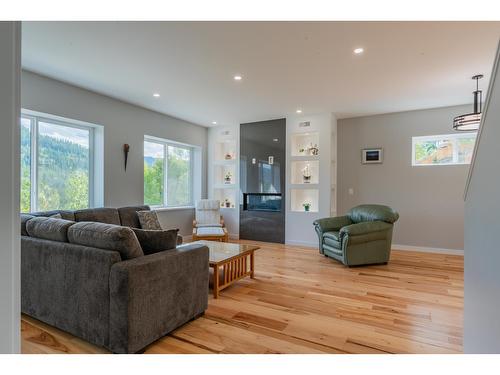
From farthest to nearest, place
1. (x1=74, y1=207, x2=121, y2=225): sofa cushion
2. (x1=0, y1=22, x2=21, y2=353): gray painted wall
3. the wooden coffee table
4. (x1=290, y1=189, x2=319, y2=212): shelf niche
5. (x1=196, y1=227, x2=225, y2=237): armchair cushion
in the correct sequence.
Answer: (x1=290, y1=189, x2=319, y2=212): shelf niche, (x1=196, y1=227, x2=225, y2=237): armchair cushion, (x1=74, y1=207, x2=121, y2=225): sofa cushion, the wooden coffee table, (x1=0, y1=22, x2=21, y2=353): gray painted wall

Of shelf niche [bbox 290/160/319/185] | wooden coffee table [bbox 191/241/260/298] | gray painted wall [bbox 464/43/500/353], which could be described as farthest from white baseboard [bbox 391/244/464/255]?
gray painted wall [bbox 464/43/500/353]

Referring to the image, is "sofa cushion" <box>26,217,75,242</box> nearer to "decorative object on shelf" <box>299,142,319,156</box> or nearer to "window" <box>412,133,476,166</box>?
"decorative object on shelf" <box>299,142,319,156</box>

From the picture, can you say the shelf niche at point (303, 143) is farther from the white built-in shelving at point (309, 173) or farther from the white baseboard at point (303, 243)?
the white baseboard at point (303, 243)

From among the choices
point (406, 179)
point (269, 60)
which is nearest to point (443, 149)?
point (406, 179)

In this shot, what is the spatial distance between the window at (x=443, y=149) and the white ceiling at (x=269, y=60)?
67 centimetres

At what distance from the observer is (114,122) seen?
14.6ft

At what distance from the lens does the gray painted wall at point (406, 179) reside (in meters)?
4.80

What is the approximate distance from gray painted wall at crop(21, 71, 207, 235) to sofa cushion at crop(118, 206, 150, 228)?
304 millimetres

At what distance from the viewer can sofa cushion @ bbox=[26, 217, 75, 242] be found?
7.07 ft

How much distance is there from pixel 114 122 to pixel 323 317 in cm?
418

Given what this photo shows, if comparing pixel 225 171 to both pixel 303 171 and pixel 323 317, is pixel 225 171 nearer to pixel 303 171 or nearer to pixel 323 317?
pixel 303 171

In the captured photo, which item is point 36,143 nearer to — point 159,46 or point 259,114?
point 159,46
